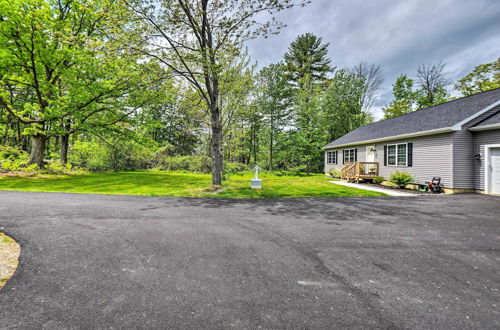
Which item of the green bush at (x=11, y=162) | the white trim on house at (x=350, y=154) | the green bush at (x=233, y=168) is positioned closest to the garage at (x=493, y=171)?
the white trim on house at (x=350, y=154)

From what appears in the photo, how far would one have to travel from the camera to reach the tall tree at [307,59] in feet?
103

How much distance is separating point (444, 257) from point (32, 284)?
6.18m

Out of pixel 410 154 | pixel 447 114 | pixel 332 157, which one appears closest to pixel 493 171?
pixel 410 154

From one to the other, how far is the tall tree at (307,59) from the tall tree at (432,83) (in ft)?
40.0

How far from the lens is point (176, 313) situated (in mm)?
2098

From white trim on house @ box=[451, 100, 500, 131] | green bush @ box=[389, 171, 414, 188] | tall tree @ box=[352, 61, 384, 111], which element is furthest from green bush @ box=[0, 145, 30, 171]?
tall tree @ box=[352, 61, 384, 111]

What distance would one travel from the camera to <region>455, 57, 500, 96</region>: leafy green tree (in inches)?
961

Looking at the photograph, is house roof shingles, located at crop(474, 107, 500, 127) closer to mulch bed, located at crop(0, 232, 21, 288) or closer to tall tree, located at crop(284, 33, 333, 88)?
mulch bed, located at crop(0, 232, 21, 288)

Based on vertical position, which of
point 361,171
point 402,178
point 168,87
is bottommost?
point 402,178

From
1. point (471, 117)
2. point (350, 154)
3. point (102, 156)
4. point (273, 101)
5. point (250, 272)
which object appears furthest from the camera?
point (273, 101)

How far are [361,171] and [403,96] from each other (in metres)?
23.2

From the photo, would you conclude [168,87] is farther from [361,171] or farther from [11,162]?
[361,171]

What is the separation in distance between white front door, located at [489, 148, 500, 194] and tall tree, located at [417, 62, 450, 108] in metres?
24.0

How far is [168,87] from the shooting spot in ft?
45.0
